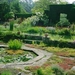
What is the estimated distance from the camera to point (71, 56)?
13.5 m

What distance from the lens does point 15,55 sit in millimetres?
13242

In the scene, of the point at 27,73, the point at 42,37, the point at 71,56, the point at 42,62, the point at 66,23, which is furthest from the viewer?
the point at 66,23

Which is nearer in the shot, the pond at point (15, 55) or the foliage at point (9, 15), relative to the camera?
the pond at point (15, 55)

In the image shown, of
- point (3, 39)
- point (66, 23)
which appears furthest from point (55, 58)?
point (66, 23)

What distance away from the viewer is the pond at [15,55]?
39.7ft

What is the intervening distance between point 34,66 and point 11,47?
438 centimetres

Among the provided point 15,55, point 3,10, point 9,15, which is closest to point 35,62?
point 15,55

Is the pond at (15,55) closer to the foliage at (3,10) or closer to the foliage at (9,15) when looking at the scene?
the foliage at (9,15)

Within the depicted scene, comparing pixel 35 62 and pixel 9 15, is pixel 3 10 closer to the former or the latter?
pixel 9 15

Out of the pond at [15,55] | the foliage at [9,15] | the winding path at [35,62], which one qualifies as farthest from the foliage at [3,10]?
the winding path at [35,62]

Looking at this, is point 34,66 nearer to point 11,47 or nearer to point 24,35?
point 11,47

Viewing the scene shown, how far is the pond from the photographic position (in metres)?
12.1

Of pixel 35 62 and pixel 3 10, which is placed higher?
pixel 3 10

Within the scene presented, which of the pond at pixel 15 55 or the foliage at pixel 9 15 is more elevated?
the foliage at pixel 9 15
